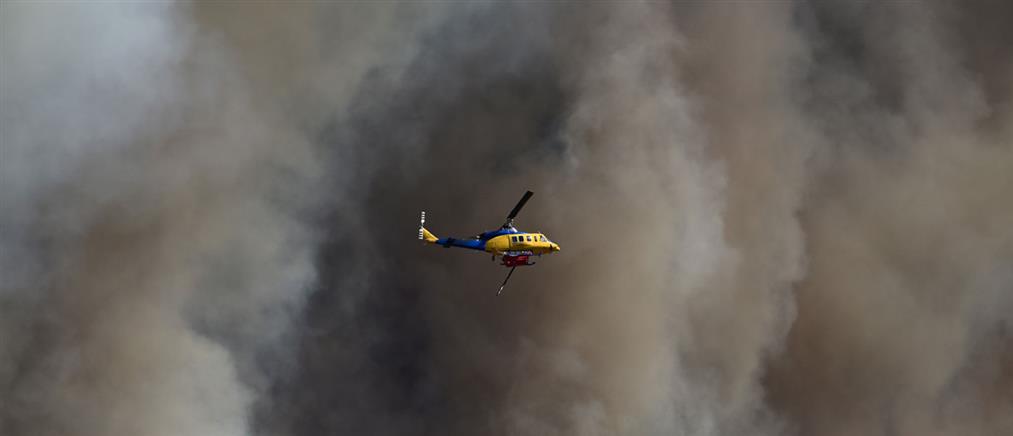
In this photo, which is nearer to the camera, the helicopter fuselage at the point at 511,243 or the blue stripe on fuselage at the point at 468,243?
the helicopter fuselage at the point at 511,243

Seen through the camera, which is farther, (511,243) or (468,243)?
(468,243)

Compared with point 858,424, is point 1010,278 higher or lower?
higher

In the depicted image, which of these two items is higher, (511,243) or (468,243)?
(468,243)

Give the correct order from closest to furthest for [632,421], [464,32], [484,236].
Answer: [484,236] < [632,421] < [464,32]

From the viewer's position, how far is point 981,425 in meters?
37.5

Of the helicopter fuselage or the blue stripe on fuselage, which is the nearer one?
the helicopter fuselage

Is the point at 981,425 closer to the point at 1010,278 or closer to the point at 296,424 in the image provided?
the point at 1010,278

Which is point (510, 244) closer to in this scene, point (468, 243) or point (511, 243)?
point (511, 243)

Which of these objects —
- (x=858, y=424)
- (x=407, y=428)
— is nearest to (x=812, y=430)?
(x=858, y=424)

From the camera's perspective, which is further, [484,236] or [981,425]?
[981,425]

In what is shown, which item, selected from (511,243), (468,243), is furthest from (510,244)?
(468,243)

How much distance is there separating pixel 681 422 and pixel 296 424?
40.3ft

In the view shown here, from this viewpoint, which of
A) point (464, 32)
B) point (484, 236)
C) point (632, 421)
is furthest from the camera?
point (464, 32)

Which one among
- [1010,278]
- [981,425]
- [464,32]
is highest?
[464,32]
